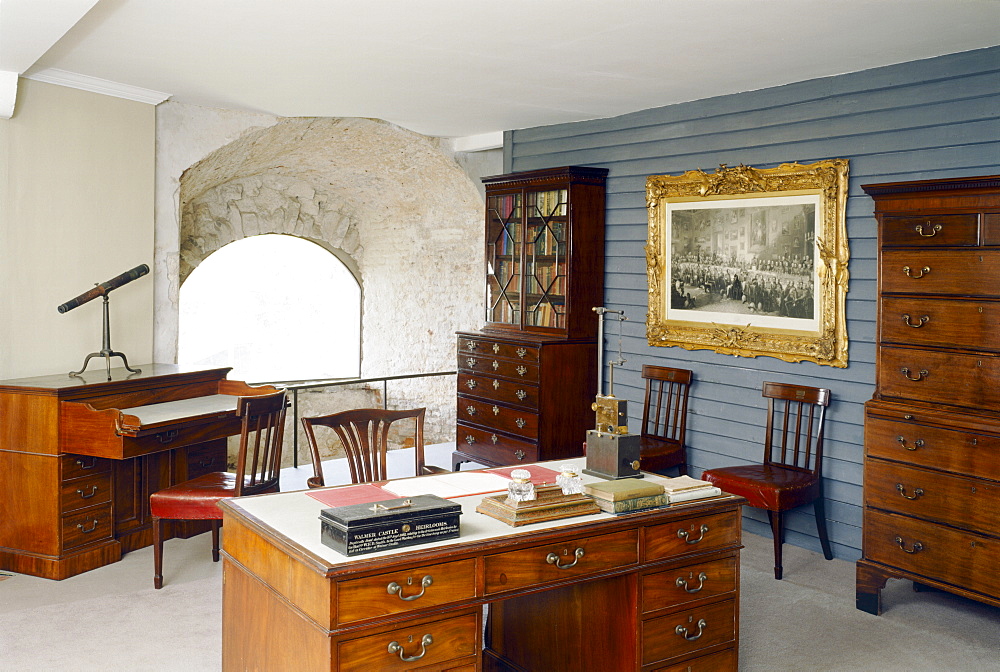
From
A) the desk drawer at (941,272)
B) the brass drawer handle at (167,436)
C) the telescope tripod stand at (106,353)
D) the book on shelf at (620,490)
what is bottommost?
the brass drawer handle at (167,436)

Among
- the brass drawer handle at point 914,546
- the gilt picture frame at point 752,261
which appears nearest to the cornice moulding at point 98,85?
the gilt picture frame at point 752,261

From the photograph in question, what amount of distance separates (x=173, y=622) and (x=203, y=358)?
14.5 feet

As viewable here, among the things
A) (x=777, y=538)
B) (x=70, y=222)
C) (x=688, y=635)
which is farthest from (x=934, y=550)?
(x=70, y=222)

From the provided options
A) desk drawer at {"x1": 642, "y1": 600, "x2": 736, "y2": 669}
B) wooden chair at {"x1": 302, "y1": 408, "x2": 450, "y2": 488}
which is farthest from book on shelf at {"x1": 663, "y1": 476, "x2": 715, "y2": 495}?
wooden chair at {"x1": 302, "y1": 408, "x2": 450, "y2": 488}

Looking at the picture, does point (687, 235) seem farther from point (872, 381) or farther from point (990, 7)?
point (990, 7)

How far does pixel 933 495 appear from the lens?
3.41 metres

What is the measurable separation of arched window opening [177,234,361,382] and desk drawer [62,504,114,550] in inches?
124

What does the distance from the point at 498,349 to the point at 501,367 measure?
13cm

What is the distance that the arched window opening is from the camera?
296 inches

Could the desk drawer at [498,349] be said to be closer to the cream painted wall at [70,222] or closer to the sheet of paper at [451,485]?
the cream painted wall at [70,222]

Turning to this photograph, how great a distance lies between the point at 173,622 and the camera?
3473 mm

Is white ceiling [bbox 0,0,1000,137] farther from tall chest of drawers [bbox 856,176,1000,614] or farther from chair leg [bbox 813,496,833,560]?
chair leg [bbox 813,496,833,560]

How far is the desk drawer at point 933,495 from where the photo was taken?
3.25 m

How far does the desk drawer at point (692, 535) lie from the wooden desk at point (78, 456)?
254 centimetres
